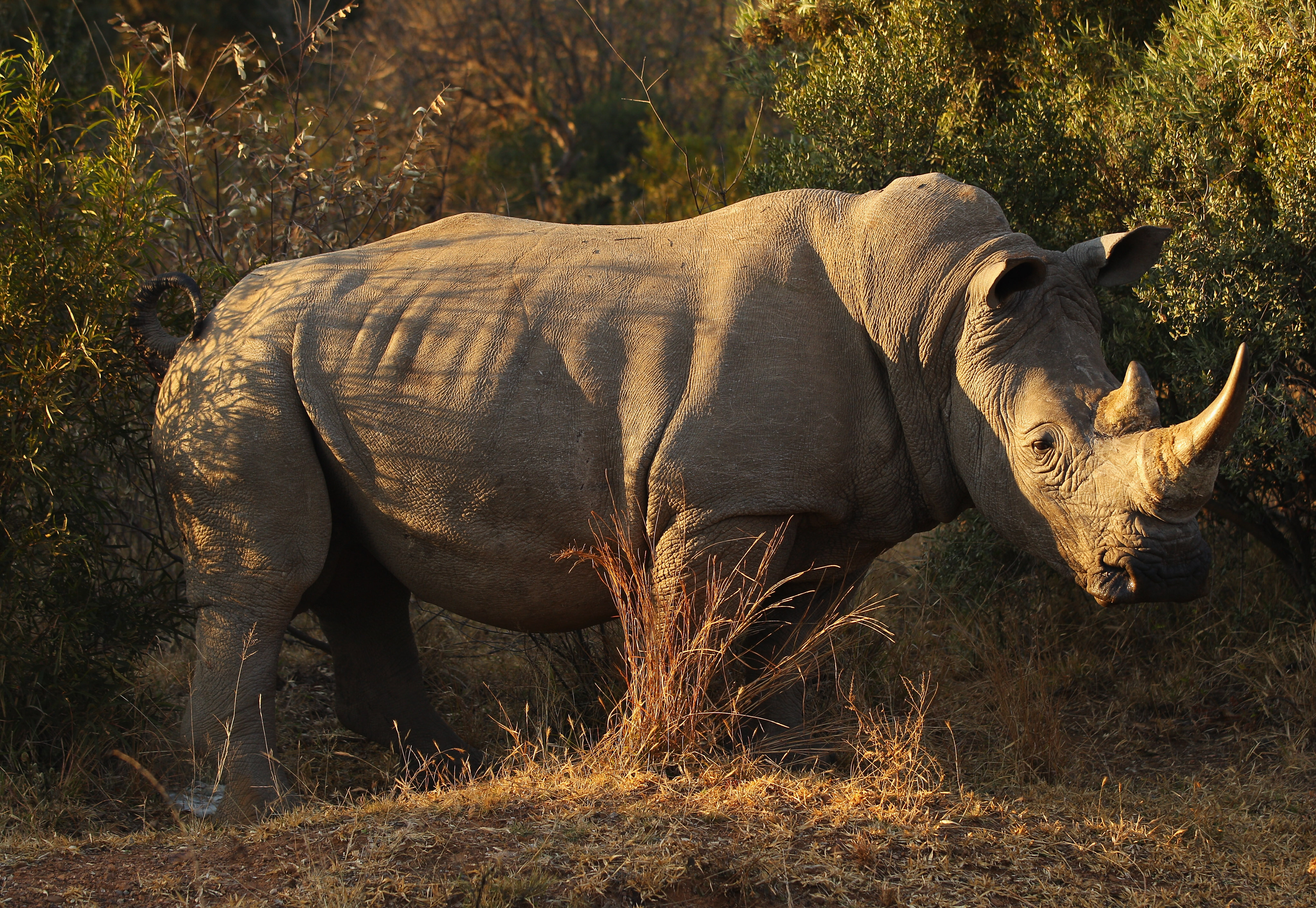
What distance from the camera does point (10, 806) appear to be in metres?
4.42

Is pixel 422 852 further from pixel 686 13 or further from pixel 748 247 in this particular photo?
pixel 686 13

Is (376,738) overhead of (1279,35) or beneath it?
beneath

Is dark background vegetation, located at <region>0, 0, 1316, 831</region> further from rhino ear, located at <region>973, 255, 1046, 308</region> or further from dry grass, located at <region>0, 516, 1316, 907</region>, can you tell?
rhino ear, located at <region>973, 255, 1046, 308</region>

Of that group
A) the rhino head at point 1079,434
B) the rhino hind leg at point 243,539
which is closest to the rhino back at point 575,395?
the rhino hind leg at point 243,539

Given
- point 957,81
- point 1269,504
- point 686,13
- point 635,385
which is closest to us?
point 635,385

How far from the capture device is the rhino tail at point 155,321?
487cm

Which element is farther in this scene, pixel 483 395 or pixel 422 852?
pixel 483 395

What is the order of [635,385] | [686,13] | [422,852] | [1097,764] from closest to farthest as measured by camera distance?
[422,852], [635,385], [1097,764], [686,13]

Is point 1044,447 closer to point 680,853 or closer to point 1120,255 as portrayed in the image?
point 1120,255

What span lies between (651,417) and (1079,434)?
1351 mm

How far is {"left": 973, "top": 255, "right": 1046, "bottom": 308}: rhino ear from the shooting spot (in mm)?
4117

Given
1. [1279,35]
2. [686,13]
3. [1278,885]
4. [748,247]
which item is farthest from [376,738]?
[686,13]

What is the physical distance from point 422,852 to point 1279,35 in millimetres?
4595

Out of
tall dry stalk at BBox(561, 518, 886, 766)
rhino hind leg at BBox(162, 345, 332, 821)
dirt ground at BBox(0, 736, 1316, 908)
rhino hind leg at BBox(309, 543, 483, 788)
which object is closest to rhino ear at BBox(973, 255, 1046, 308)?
tall dry stalk at BBox(561, 518, 886, 766)
